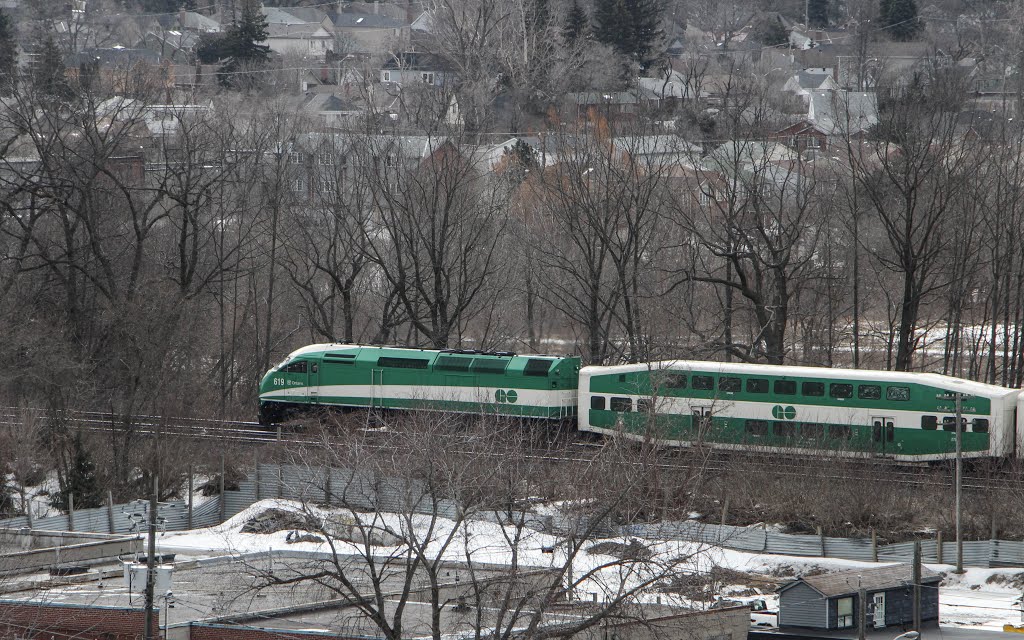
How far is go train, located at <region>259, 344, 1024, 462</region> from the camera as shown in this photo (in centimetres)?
3034

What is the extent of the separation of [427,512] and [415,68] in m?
92.9

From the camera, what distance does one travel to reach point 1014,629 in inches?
924

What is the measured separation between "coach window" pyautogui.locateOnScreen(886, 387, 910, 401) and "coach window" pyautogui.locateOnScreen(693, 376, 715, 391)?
4050 millimetres

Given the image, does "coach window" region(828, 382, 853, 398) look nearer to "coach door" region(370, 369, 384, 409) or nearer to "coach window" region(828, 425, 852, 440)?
"coach window" region(828, 425, 852, 440)

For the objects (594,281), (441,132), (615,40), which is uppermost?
(615,40)

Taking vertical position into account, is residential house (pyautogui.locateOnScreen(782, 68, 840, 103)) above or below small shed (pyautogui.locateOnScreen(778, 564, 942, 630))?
above

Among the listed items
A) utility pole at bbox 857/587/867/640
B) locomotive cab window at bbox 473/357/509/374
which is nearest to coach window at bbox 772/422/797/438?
locomotive cab window at bbox 473/357/509/374

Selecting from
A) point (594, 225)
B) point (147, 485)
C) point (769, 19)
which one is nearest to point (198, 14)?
point (769, 19)

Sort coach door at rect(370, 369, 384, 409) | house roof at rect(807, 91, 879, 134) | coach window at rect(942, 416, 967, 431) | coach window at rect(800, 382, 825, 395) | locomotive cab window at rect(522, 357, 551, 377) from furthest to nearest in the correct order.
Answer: house roof at rect(807, 91, 879, 134), coach door at rect(370, 369, 384, 409), locomotive cab window at rect(522, 357, 551, 377), coach window at rect(800, 382, 825, 395), coach window at rect(942, 416, 967, 431)

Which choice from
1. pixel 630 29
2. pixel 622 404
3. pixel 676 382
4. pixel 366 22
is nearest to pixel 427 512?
pixel 622 404

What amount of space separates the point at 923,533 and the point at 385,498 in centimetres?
1170

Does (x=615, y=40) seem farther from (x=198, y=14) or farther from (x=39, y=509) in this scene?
(x=39, y=509)

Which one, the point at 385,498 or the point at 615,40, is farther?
the point at 615,40

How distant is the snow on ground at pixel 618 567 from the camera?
24578 millimetres
